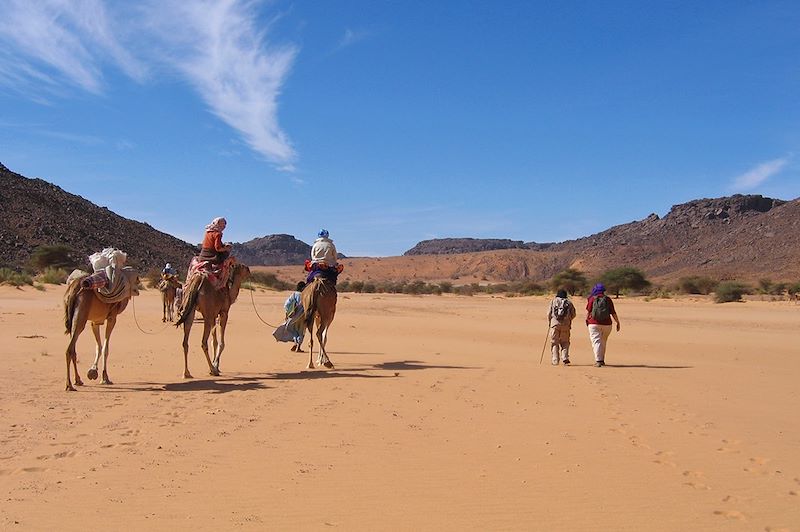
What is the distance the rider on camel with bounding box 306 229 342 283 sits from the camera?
1438cm

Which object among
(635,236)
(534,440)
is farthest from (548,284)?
(534,440)

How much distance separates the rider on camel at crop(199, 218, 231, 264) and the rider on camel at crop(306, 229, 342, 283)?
6.15 feet

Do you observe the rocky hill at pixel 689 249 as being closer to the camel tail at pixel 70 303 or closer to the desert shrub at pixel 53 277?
the desert shrub at pixel 53 277

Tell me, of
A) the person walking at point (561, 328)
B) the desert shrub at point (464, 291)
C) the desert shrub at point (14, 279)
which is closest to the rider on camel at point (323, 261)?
the person walking at point (561, 328)

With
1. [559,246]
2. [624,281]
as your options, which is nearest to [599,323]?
[624,281]

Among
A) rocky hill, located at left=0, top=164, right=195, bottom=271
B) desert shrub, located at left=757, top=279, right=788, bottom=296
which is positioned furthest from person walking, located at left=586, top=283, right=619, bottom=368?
desert shrub, located at left=757, top=279, right=788, bottom=296

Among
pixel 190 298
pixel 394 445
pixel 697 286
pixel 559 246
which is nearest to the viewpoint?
pixel 394 445

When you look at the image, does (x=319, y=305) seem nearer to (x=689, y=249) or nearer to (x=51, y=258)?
(x=51, y=258)

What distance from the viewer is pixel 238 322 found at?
26.5m

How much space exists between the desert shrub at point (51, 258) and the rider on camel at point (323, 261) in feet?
128

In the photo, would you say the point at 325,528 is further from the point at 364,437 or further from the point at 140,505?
the point at 364,437

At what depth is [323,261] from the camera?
14406 mm

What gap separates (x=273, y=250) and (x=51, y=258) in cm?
10919

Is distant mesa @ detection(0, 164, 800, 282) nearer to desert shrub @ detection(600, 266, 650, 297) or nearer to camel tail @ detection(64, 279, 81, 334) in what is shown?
desert shrub @ detection(600, 266, 650, 297)
